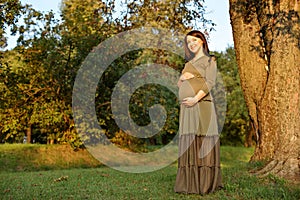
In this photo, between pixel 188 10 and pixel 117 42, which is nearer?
pixel 188 10

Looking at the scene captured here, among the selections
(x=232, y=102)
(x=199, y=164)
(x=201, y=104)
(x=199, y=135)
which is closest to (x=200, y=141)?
(x=199, y=135)

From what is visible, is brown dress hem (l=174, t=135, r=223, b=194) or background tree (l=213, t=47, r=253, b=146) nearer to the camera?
brown dress hem (l=174, t=135, r=223, b=194)

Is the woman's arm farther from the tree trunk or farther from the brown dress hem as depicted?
the tree trunk

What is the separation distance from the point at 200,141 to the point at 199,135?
0.09m

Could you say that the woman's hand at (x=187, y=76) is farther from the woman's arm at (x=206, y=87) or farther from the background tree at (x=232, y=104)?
the background tree at (x=232, y=104)

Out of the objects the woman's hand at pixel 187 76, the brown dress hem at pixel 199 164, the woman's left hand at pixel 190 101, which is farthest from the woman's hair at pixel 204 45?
the brown dress hem at pixel 199 164

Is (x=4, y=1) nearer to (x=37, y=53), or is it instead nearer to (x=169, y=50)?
(x=37, y=53)

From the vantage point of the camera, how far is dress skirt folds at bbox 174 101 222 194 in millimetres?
5320

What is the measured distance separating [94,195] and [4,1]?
12.5 ft

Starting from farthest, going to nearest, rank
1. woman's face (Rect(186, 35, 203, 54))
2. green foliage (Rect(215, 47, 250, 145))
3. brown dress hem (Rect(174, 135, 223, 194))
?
green foliage (Rect(215, 47, 250, 145)) → woman's face (Rect(186, 35, 203, 54)) → brown dress hem (Rect(174, 135, 223, 194))

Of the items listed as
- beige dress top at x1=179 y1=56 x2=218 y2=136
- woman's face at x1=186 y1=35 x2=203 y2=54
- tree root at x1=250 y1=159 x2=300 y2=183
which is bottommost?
tree root at x1=250 y1=159 x2=300 y2=183

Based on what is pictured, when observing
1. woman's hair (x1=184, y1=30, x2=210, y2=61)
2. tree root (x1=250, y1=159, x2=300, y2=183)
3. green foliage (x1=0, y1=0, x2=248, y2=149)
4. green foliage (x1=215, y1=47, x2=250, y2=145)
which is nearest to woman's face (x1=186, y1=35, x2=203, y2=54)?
woman's hair (x1=184, y1=30, x2=210, y2=61)

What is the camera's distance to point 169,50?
49.6 feet

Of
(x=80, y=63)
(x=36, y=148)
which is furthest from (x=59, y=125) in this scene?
(x=80, y=63)
